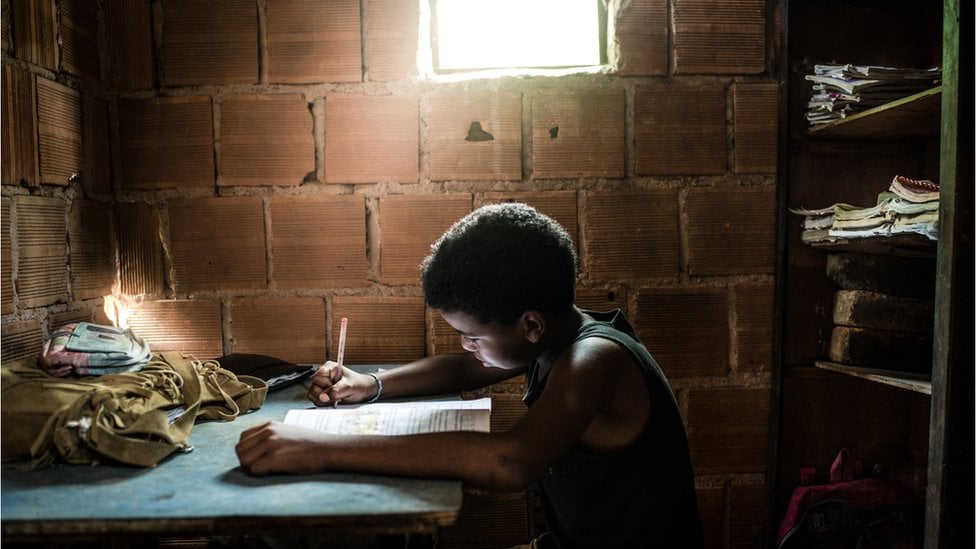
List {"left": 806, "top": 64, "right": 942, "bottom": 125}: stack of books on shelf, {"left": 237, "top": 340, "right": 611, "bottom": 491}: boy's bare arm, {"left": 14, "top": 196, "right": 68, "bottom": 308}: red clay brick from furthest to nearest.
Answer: {"left": 806, "top": 64, "right": 942, "bottom": 125}: stack of books on shelf
{"left": 14, "top": 196, "right": 68, "bottom": 308}: red clay brick
{"left": 237, "top": 340, "right": 611, "bottom": 491}: boy's bare arm

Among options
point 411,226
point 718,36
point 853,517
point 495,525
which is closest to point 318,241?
point 411,226

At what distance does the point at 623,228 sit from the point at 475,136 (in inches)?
22.0

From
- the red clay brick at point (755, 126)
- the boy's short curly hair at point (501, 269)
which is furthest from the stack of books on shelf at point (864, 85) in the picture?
the boy's short curly hair at point (501, 269)

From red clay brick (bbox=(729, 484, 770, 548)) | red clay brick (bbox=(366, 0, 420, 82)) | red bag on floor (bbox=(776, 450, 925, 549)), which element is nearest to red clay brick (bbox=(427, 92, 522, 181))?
red clay brick (bbox=(366, 0, 420, 82))

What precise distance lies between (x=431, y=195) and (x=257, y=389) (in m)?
0.82

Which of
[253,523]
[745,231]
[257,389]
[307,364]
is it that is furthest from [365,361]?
[745,231]

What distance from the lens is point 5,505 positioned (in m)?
0.93

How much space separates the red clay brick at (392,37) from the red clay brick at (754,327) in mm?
1296

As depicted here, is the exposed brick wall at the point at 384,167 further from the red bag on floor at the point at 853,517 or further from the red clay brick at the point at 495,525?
the red bag on floor at the point at 853,517

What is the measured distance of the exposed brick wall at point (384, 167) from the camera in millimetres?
1989

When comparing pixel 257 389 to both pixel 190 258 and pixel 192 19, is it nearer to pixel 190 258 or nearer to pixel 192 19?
pixel 190 258

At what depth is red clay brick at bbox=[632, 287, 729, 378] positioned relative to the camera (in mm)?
2031

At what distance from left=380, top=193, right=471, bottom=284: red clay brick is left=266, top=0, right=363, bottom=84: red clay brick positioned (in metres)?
0.43

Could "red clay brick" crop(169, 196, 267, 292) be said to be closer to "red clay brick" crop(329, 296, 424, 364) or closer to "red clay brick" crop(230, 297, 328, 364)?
"red clay brick" crop(230, 297, 328, 364)
